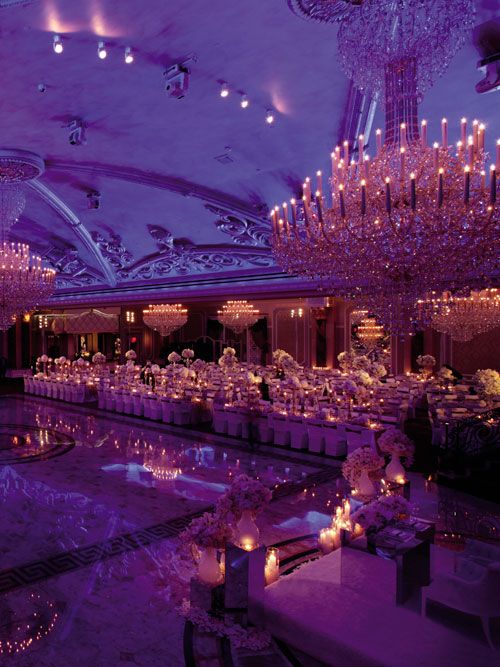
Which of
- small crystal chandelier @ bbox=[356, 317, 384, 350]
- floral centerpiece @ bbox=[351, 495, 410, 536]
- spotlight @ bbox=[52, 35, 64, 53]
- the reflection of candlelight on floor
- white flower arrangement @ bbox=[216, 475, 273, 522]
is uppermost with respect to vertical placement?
spotlight @ bbox=[52, 35, 64, 53]

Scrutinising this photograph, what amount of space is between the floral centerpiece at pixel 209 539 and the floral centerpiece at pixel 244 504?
9cm

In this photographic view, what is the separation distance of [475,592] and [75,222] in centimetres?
1210

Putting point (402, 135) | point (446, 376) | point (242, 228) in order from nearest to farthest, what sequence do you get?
point (402, 135) < point (242, 228) < point (446, 376)

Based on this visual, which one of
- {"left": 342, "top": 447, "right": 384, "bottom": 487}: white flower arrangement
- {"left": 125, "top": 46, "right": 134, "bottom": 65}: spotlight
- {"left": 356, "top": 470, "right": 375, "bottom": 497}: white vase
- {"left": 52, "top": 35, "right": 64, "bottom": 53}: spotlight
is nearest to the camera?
{"left": 52, "top": 35, "right": 64, "bottom": 53}: spotlight

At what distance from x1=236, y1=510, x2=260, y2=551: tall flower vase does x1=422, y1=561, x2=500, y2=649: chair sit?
1369 millimetres

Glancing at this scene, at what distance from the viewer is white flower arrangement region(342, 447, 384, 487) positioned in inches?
213

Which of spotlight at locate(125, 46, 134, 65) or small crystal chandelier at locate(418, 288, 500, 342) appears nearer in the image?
spotlight at locate(125, 46, 134, 65)

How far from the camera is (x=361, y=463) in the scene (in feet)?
17.9

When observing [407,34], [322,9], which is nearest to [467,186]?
[407,34]

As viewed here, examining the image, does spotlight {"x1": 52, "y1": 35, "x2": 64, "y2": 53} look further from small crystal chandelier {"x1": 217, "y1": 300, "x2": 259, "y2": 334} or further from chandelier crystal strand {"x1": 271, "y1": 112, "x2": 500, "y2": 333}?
small crystal chandelier {"x1": 217, "y1": 300, "x2": 259, "y2": 334}

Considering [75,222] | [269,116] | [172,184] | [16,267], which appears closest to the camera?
[269,116]

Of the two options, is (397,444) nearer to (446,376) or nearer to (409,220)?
(409,220)

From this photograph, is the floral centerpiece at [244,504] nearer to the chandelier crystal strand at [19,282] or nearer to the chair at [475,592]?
the chair at [475,592]

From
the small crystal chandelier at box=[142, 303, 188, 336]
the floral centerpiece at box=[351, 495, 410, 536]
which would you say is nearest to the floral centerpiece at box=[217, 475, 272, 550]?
the floral centerpiece at box=[351, 495, 410, 536]
